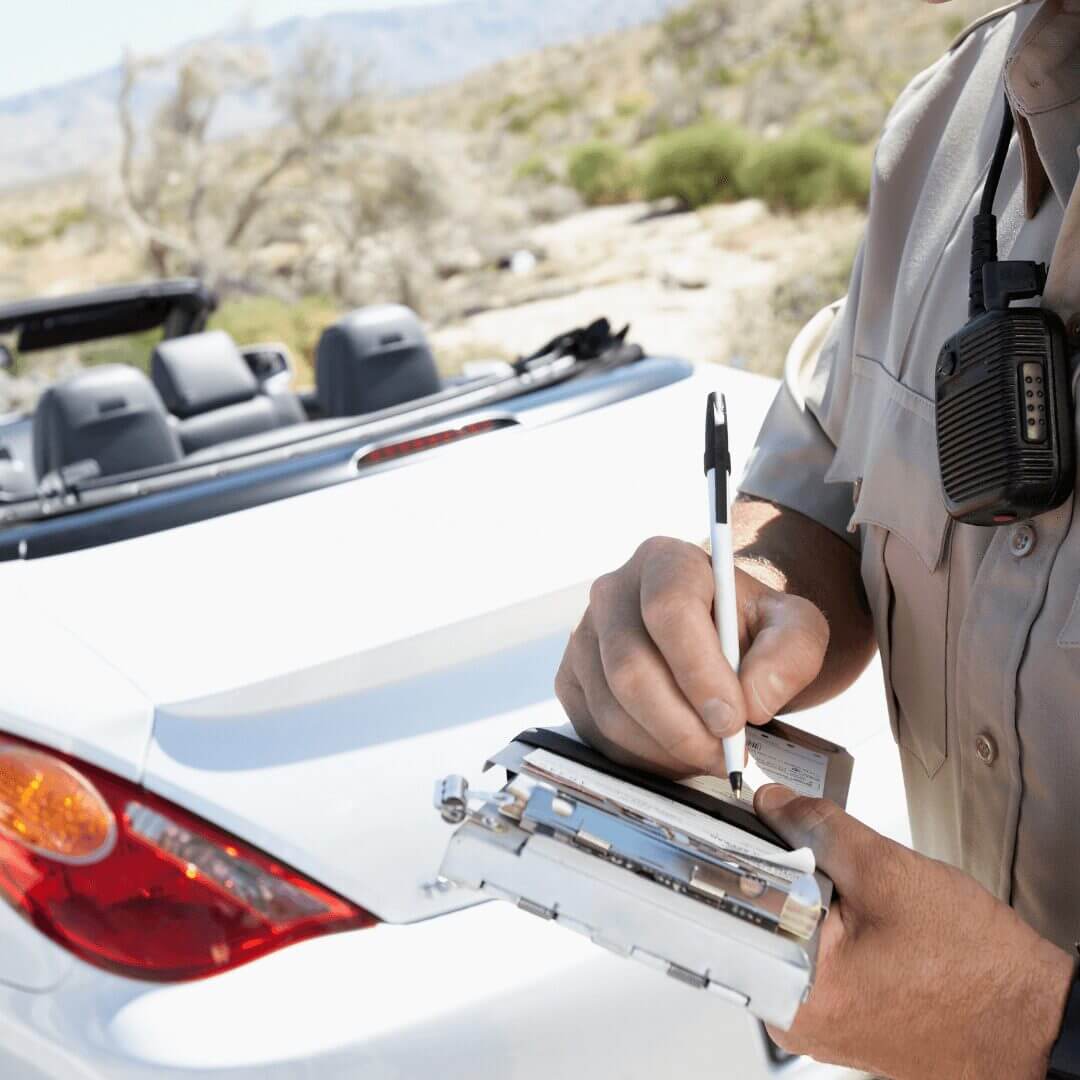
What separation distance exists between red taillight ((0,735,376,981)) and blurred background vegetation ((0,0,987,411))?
12907 mm

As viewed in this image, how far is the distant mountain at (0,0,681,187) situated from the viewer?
2586 inches

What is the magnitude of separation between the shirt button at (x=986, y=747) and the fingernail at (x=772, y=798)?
194mm

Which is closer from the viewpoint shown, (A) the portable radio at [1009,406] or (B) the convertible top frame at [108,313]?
(A) the portable radio at [1009,406]

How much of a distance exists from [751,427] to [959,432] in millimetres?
1498

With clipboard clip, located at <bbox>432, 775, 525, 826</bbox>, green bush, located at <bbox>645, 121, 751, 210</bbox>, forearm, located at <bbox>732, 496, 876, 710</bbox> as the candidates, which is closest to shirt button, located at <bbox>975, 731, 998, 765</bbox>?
forearm, located at <bbox>732, 496, 876, 710</bbox>

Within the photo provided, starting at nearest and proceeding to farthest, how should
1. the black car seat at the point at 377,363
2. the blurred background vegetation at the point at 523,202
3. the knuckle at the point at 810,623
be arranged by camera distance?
the knuckle at the point at 810,623 < the black car seat at the point at 377,363 < the blurred background vegetation at the point at 523,202

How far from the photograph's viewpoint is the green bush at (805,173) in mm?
19609

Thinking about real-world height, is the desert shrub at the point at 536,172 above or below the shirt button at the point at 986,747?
below

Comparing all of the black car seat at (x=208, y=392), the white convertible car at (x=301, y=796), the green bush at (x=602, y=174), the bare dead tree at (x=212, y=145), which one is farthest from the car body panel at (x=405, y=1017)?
the green bush at (x=602, y=174)

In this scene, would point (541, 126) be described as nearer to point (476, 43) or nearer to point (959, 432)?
point (959, 432)

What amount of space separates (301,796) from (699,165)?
21789mm

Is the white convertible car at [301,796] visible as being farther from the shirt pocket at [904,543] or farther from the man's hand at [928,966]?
the man's hand at [928,966]

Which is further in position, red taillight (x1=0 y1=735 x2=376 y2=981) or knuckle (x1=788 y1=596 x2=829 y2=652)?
red taillight (x1=0 y1=735 x2=376 y2=981)

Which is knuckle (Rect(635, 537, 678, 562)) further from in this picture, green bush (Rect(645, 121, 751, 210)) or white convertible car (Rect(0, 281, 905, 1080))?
green bush (Rect(645, 121, 751, 210))
